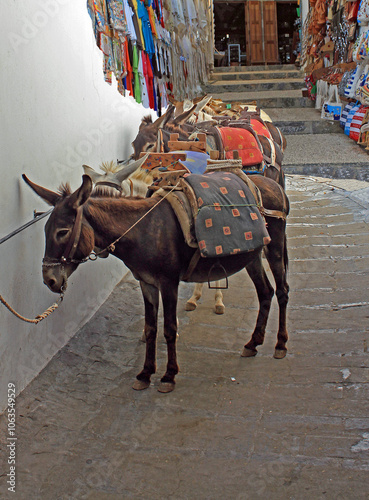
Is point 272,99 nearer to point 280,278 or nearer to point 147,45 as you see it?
point 147,45

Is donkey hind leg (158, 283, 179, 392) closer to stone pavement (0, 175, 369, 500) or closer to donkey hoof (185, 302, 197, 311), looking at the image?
stone pavement (0, 175, 369, 500)

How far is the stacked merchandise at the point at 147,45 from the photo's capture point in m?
4.89

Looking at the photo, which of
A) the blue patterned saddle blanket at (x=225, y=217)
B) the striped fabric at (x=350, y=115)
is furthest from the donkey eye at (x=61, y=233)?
the striped fabric at (x=350, y=115)

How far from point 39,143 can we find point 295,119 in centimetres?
901

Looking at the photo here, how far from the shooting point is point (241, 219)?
3.24 meters

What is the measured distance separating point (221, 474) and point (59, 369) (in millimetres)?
1465

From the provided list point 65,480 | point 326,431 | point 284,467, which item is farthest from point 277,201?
point 65,480

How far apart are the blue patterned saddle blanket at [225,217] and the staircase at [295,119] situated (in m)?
6.25

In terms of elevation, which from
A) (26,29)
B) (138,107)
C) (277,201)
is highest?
(26,29)

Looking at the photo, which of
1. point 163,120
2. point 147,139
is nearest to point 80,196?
point 147,139

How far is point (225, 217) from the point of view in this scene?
3180mm

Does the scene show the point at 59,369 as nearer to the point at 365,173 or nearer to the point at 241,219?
the point at 241,219

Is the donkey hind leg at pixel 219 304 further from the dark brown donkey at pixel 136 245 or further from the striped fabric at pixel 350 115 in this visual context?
the striped fabric at pixel 350 115

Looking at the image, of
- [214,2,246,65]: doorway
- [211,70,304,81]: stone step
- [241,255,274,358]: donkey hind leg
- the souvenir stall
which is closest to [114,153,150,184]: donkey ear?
[241,255,274,358]: donkey hind leg
